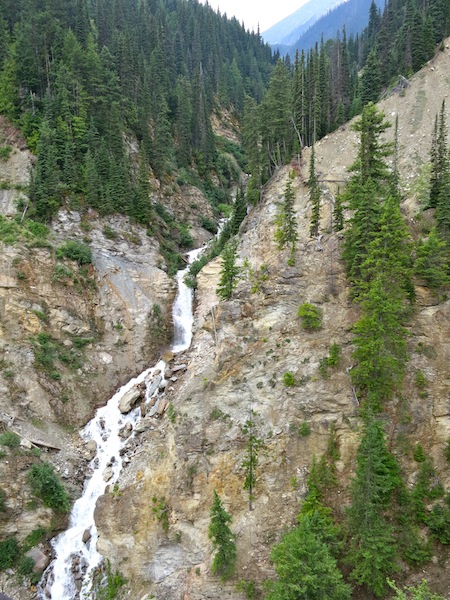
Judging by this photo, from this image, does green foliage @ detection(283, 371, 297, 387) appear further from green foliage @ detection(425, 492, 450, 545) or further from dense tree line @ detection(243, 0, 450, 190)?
dense tree line @ detection(243, 0, 450, 190)

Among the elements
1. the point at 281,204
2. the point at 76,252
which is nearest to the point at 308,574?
the point at 281,204

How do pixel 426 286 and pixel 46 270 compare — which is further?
pixel 46 270

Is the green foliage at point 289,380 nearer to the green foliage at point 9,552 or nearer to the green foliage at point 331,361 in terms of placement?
the green foliage at point 331,361

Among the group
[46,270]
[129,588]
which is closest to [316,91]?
[46,270]

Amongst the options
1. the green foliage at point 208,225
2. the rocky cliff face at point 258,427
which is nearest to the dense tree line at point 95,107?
the green foliage at point 208,225

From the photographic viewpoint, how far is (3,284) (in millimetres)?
39594

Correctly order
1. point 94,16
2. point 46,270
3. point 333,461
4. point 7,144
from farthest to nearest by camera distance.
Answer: point 94,16
point 7,144
point 46,270
point 333,461

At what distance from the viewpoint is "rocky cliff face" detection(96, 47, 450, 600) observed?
82.6 feet

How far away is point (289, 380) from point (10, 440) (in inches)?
A: 844

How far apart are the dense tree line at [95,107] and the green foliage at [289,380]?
3226 centimetres

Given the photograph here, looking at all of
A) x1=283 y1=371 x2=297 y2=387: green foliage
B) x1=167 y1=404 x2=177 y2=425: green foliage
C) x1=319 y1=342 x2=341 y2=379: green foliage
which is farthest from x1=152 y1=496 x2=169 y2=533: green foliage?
x1=319 y1=342 x2=341 y2=379: green foliage

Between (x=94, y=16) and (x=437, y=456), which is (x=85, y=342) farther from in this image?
(x=94, y=16)

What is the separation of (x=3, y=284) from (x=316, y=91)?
45730 millimetres

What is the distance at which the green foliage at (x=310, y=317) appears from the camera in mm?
31438
